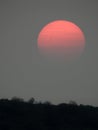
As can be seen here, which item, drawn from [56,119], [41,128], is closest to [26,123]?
[41,128]

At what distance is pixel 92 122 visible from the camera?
60.2 feet

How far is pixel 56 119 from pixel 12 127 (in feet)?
Answer: 9.34

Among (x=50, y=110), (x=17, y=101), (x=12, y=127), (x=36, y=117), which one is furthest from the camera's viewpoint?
(x=17, y=101)

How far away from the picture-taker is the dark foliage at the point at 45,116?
683 inches

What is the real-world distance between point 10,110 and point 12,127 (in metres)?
2.51

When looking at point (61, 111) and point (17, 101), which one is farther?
point (17, 101)

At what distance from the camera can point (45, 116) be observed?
18828 millimetres

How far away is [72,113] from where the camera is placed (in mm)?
19750

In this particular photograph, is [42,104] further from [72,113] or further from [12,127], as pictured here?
[12,127]

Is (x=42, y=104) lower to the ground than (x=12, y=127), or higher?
higher

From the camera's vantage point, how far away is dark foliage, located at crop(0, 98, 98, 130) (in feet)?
57.0

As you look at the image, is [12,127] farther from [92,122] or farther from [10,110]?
[92,122]

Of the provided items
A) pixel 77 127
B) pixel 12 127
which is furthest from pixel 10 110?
pixel 77 127

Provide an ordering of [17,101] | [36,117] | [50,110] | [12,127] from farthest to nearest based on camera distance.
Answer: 1. [17,101]
2. [50,110]
3. [36,117]
4. [12,127]
